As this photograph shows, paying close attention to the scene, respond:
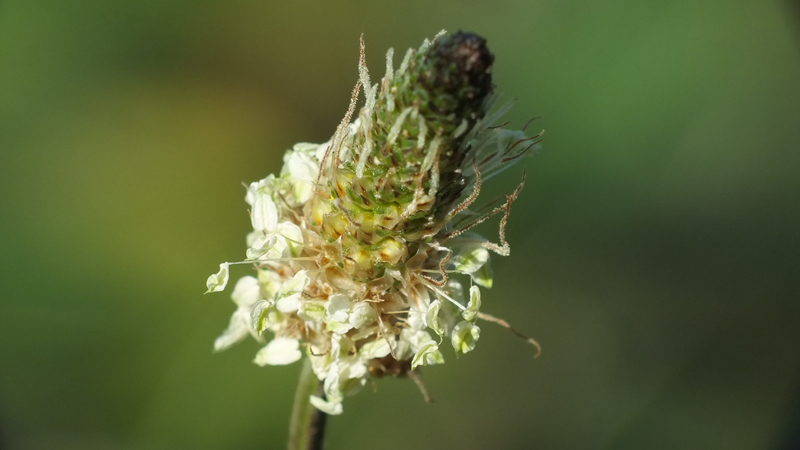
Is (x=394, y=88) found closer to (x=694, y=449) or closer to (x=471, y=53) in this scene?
(x=471, y=53)

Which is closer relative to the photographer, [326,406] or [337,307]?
[337,307]

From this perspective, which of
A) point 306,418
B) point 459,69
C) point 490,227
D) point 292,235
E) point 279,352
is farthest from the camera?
point 490,227

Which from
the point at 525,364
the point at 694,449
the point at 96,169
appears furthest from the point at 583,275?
the point at 96,169

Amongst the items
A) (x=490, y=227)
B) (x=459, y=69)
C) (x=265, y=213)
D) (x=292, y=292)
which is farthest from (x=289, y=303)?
(x=490, y=227)

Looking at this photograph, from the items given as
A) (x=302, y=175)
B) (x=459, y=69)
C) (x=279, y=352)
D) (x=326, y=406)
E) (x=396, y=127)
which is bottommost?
(x=326, y=406)

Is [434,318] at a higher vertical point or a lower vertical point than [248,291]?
higher

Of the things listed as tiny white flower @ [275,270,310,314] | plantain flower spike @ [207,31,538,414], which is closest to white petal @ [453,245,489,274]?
plantain flower spike @ [207,31,538,414]

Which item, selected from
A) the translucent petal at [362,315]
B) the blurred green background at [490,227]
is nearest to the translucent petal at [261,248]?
the translucent petal at [362,315]

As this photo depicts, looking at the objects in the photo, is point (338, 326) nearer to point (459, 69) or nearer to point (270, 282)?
point (270, 282)
